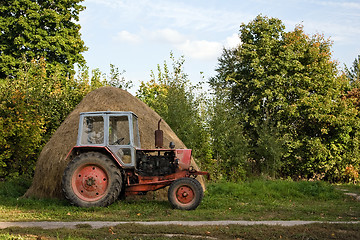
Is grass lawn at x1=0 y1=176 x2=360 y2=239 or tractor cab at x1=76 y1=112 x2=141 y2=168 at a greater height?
tractor cab at x1=76 y1=112 x2=141 y2=168

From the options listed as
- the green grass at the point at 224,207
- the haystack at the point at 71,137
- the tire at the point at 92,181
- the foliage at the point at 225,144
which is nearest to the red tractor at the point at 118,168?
the tire at the point at 92,181

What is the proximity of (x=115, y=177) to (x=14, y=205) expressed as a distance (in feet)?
10.4

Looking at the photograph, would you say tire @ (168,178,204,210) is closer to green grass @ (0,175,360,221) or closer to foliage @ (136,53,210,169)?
green grass @ (0,175,360,221)

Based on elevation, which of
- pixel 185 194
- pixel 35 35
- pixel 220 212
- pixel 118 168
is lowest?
pixel 220 212

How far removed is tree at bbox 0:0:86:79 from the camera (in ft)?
84.9

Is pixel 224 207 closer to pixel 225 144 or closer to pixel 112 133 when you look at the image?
pixel 112 133

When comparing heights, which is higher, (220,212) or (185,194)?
(185,194)

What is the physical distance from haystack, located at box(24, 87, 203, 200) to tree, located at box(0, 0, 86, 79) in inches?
491

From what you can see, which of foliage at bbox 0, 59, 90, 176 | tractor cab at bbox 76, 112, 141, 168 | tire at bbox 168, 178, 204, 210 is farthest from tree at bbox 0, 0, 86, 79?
tire at bbox 168, 178, 204, 210

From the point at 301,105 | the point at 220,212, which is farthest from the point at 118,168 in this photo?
the point at 301,105

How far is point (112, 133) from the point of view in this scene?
11.9 m

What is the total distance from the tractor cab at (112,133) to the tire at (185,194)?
1.39 metres

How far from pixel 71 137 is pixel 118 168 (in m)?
2.92

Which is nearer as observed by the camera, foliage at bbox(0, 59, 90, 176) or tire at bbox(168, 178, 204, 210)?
tire at bbox(168, 178, 204, 210)
